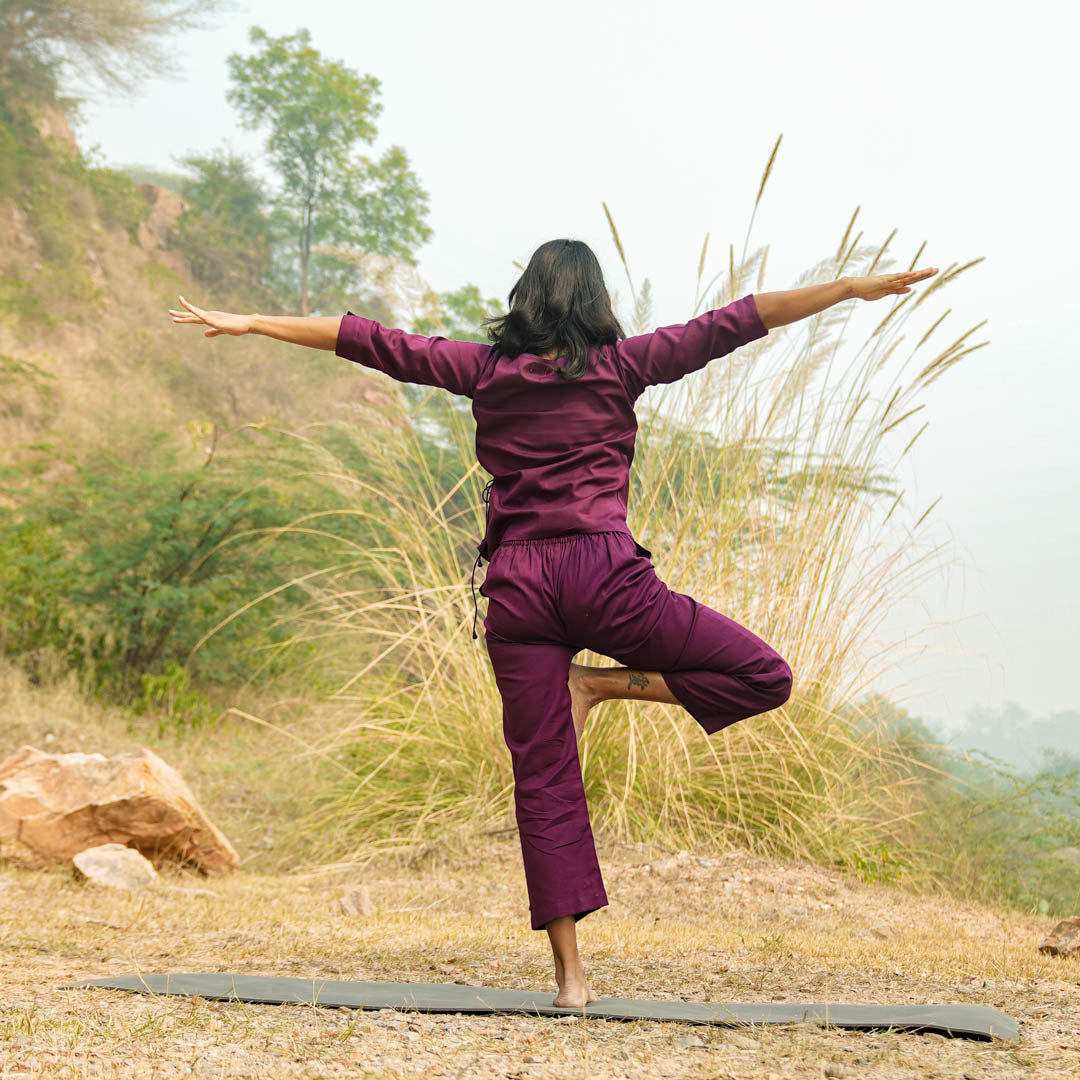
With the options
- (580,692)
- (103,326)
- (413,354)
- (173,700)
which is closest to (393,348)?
(413,354)

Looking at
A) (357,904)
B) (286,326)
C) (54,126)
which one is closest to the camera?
(286,326)

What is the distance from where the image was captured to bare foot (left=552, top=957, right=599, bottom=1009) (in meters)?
1.96

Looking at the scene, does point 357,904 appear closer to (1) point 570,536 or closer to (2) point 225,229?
Answer: (1) point 570,536

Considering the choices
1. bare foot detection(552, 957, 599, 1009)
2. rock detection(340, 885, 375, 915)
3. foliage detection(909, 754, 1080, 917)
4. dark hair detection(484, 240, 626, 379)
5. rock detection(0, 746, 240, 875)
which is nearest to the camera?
bare foot detection(552, 957, 599, 1009)

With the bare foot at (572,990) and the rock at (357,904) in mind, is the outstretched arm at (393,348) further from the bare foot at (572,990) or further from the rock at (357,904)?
the rock at (357,904)

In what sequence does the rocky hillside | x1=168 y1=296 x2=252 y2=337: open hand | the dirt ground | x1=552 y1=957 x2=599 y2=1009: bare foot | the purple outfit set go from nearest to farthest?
1. the dirt ground
2. x1=552 y1=957 x2=599 y2=1009: bare foot
3. the purple outfit set
4. x1=168 y1=296 x2=252 y2=337: open hand
5. the rocky hillside

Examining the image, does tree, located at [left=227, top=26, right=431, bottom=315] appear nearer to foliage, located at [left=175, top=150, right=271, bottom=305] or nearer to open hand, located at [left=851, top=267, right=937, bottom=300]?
foliage, located at [left=175, top=150, right=271, bottom=305]

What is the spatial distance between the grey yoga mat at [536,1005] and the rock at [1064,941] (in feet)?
4.17

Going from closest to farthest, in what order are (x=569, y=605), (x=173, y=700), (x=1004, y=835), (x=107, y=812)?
(x=569, y=605), (x=107, y=812), (x=1004, y=835), (x=173, y=700)

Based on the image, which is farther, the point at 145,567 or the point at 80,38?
the point at 80,38

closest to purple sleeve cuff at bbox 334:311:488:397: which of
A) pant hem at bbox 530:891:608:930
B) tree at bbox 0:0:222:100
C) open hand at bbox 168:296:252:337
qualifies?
open hand at bbox 168:296:252:337

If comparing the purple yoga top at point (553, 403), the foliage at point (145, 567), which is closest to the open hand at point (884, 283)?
the purple yoga top at point (553, 403)

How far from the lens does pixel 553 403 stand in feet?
7.03

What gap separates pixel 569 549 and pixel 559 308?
20.4 inches
